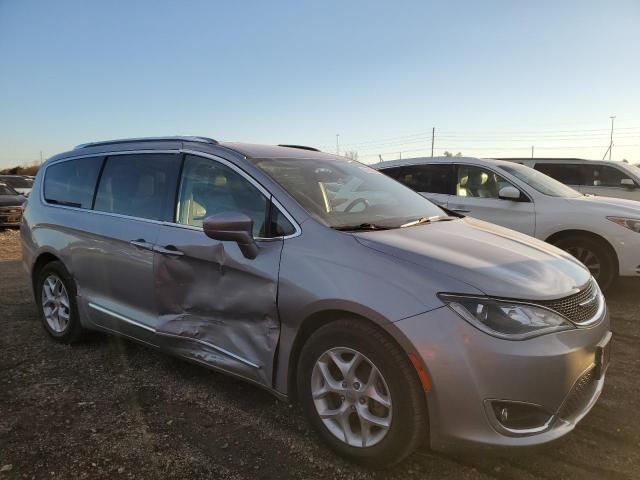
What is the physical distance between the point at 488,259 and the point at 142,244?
2.27 m

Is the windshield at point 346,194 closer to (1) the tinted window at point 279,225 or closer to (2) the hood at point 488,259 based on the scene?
(1) the tinted window at point 279,225

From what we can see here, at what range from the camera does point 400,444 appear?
2.43 meters

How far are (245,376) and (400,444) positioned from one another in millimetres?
1031

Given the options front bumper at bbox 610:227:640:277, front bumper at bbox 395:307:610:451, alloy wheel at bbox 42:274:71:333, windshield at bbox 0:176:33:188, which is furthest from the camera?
windshield at bbox 0:176:33:188

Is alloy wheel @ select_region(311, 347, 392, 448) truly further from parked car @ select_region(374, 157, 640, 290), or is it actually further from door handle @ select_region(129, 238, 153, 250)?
parked car @ select_region(374, 157, 640, 290)

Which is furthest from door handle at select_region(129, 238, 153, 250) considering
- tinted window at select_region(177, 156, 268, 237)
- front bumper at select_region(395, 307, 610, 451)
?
front bumper at select_region(395, 307, 610, 451)

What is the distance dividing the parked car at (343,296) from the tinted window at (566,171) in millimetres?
7173

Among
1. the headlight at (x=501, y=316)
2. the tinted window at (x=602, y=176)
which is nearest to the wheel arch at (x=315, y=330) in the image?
the headlight at (x=501, y=316)

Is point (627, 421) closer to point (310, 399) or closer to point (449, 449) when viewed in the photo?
point (449, 449)

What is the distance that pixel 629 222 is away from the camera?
573 cm

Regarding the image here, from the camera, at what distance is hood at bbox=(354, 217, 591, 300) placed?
96.3 inches

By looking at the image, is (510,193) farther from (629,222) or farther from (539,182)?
(629,222)

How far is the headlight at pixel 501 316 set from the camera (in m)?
2.31

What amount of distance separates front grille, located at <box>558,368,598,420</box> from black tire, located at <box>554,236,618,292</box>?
12.0 feet
